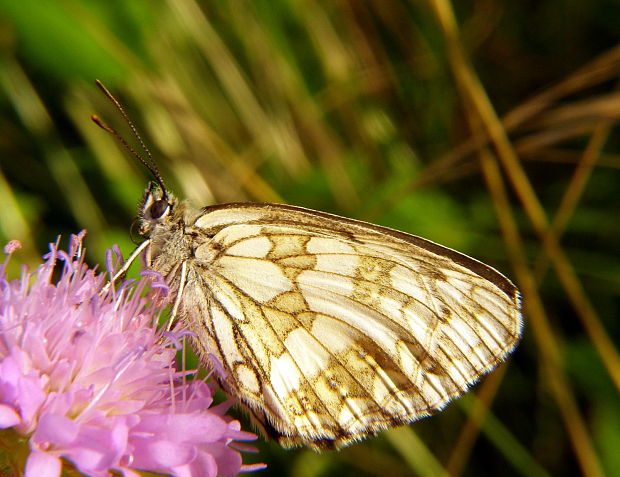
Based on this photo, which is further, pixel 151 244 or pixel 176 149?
pixel 176 149

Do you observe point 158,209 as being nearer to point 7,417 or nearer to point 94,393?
point 94,393

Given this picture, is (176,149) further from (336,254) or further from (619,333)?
(619,333)

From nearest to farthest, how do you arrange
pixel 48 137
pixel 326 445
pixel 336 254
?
pixel 326 445 → pixel 336 254 → pixel 48 137

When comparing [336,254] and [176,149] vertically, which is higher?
[176,149]

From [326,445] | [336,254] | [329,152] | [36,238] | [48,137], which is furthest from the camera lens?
[329,152]

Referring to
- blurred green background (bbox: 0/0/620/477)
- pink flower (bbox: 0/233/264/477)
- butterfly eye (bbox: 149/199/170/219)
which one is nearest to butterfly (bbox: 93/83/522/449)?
butterfly eye (bbox: 149/199/170/219)

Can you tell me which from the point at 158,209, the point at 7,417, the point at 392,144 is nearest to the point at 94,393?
the point at 7,417

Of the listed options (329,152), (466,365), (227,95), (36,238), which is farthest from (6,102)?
(466,365)

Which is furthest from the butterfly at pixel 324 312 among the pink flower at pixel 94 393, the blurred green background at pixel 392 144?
the blurred green background at pixel 392 144

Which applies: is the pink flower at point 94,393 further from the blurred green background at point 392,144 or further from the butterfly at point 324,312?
the blurred green background at point 392,144
